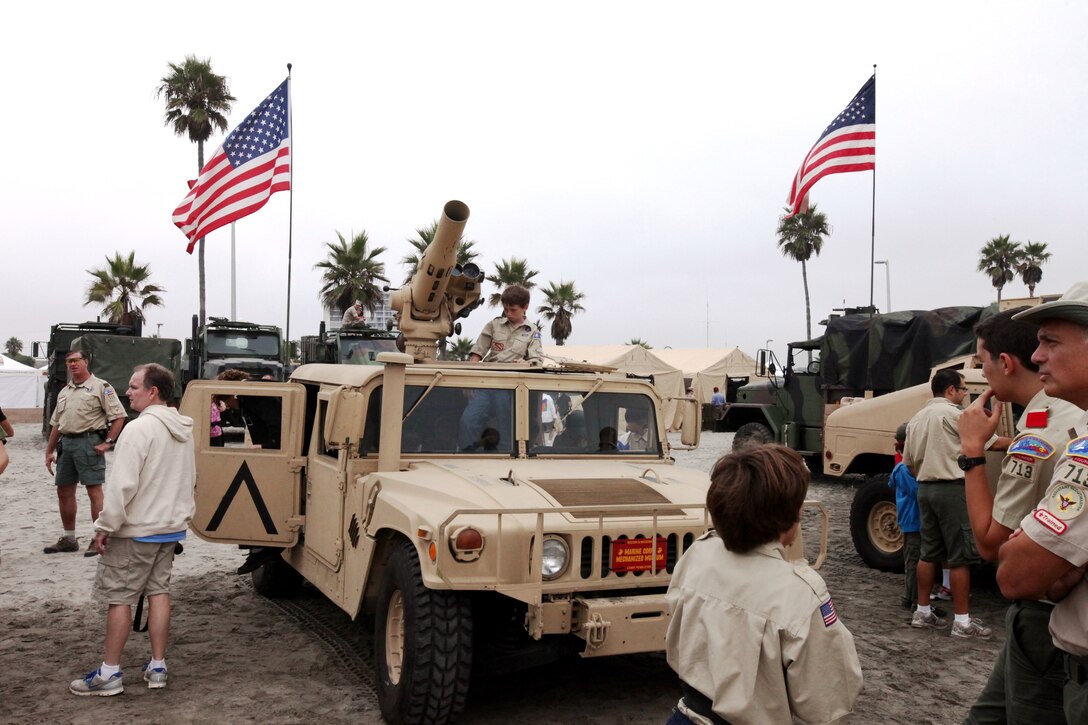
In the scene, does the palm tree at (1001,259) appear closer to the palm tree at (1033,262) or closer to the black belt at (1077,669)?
the palm tree at (1033,262)

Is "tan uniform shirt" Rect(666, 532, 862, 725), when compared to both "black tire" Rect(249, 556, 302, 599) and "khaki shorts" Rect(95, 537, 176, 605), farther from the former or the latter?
"black tire" Rect(249, 556, 302, 599)

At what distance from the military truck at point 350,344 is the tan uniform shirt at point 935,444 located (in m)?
13.4


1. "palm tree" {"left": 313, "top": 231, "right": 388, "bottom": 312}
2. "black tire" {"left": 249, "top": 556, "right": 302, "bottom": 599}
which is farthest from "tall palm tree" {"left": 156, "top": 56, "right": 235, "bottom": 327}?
"black tire" {"left": 249, "top": 556, "right": 302, "bottom": 599}

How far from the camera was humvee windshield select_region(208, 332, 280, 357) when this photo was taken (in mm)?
18141

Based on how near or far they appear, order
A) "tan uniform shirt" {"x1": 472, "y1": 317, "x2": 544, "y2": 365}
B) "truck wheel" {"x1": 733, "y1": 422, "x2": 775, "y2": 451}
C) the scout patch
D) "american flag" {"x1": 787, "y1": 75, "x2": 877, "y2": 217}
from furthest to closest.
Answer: "truck wheel" {"x1": 733, "y1": 422, "x2": 775, "y2": 451}
"american flag" {"x1": 787, "y1": 75, "x2": 877, "y2": 217}
"tan uniform shirt" {"x1": 472, "y1": 317, "x2": 544, "y2": 365}
the scout patch

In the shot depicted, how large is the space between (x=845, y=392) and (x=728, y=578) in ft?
37.4

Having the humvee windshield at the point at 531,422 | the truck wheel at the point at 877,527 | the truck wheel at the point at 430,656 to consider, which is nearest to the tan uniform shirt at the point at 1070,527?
the truck wheel at the point at 430,656

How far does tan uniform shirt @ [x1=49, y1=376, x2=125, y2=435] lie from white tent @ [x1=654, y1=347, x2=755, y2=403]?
24.2m

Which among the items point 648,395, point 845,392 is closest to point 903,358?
point 845,392

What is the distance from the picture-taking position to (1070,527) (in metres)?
1.92

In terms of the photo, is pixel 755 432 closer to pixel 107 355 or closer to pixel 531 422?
pixel 531 422

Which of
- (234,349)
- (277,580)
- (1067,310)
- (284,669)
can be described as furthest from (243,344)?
(1067,310)

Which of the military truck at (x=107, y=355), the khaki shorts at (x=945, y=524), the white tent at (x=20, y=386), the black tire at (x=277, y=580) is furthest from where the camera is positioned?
the white tent at (x=20, y=386)

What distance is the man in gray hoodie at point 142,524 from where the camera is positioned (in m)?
4.43
